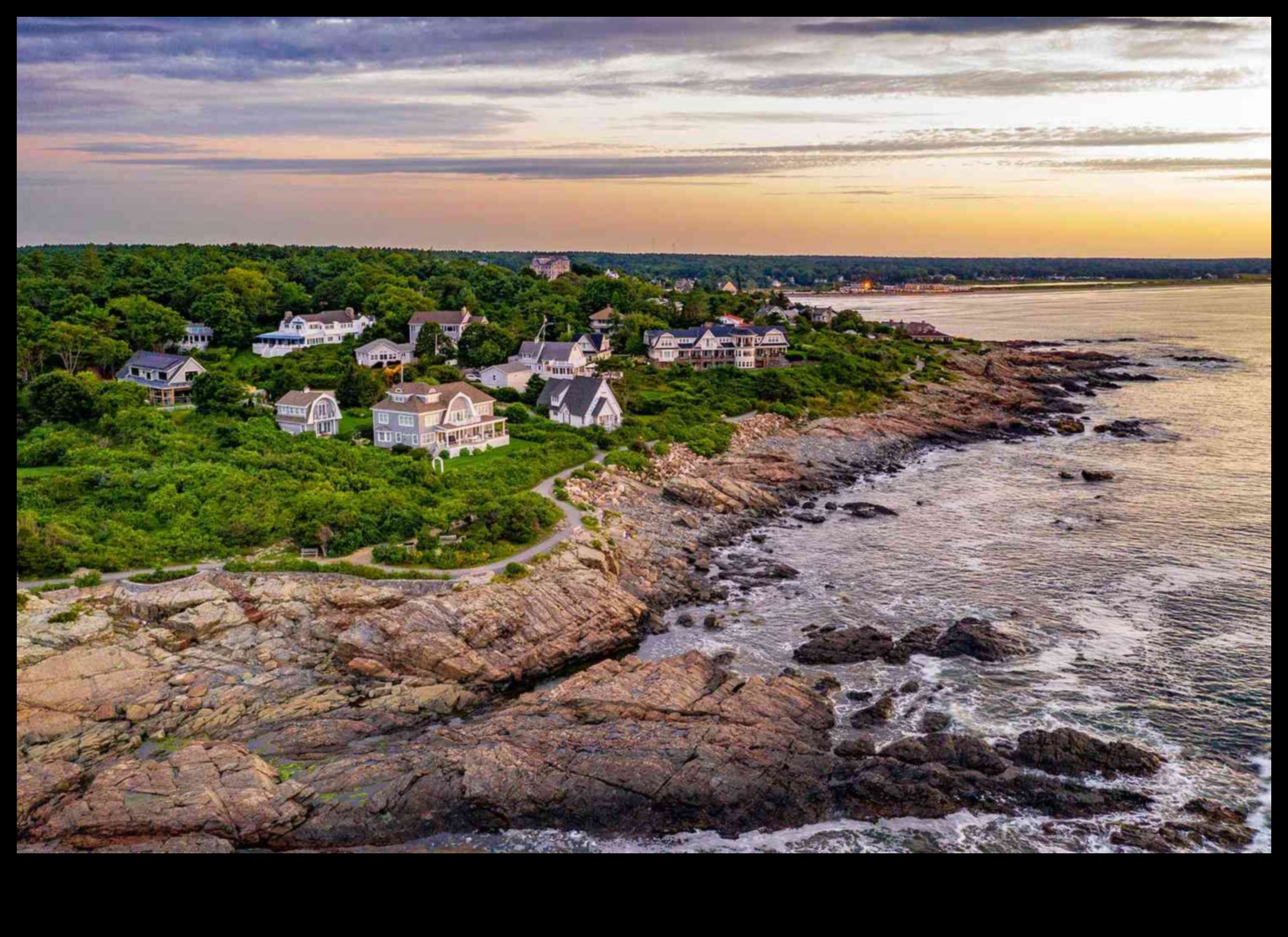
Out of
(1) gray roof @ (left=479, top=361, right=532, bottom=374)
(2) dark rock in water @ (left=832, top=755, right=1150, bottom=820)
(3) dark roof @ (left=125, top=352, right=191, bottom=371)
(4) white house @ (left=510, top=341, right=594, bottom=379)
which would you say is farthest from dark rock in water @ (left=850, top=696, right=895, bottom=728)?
(3) dark roof @ (left=125, top=352, right=191, bottom=371)

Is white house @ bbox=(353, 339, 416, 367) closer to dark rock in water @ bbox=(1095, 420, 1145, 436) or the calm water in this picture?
the calm water

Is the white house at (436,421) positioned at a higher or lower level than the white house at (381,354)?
lower

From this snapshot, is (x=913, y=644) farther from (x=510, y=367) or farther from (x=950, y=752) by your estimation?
(x=510, y=367)

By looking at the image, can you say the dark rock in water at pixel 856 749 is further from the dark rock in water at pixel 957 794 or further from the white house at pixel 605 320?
the white house at pixel 605 320

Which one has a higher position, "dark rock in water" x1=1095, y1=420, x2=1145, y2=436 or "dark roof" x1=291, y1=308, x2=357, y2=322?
"dark roof" x1=291, y1=308, x2=357, y2=322

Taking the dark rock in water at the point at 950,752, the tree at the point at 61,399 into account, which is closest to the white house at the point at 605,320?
the tree at the point at 61,399

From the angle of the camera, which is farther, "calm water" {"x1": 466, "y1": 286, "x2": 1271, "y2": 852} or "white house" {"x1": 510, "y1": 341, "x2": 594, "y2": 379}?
"white house" {"x1": 510, "y1": 341, "x2": 594, "y2": 379}
